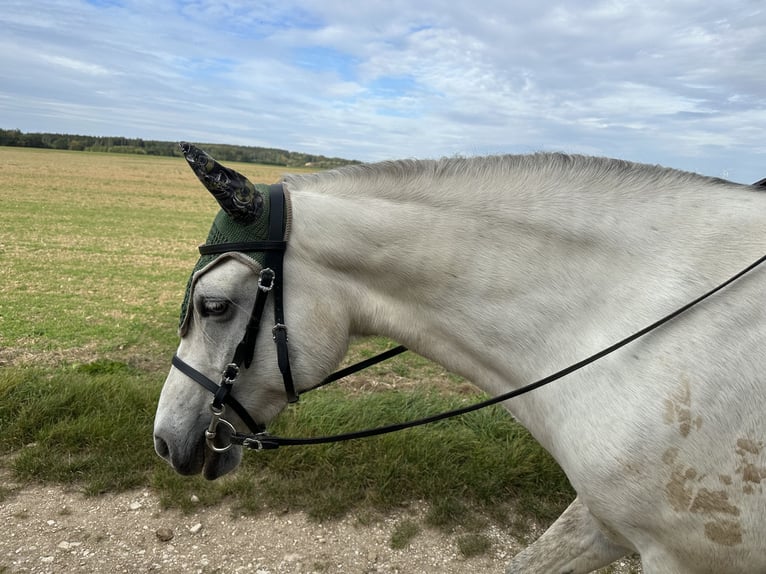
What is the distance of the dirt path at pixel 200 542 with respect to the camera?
341 centimetres

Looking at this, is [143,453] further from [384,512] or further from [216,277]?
[216,277]

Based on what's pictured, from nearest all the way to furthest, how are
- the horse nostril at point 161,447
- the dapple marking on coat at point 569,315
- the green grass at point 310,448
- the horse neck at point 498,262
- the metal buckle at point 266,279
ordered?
the dapple marking on coat at point 569,315, the horse neck at point 498,262, the metal buckle at point 266,279, the horse nostril at point 161,447, the green grass at point 310,448

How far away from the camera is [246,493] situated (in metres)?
3.96

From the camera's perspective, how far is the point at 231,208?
209cm

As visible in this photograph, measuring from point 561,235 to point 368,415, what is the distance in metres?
3.02

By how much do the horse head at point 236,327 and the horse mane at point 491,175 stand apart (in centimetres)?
32

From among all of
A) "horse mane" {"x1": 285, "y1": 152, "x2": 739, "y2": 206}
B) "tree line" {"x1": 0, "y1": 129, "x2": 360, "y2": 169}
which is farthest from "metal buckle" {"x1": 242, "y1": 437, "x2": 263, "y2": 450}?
"tree line" {"x1": 0, "y1": 129, "x2": 360, "y2": 169}

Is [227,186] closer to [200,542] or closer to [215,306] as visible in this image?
[215,306]

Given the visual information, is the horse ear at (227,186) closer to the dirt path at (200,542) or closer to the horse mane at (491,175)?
the horse mane at (491,175)

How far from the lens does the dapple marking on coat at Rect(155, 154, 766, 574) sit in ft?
5.80

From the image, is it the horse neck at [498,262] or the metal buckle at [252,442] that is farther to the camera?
the metal buckle at [252,442]

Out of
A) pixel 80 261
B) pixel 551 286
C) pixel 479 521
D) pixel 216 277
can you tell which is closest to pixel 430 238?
pixel 551 286

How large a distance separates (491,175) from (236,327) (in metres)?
1.21

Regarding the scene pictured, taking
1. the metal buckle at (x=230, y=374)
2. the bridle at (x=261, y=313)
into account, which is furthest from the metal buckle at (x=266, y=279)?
the metal buckle at (x=230, y=374)
